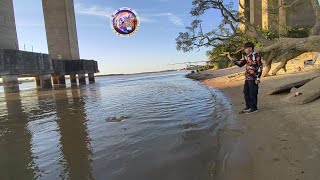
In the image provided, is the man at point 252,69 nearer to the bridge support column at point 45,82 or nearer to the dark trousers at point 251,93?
the dark trousers at point 251,93

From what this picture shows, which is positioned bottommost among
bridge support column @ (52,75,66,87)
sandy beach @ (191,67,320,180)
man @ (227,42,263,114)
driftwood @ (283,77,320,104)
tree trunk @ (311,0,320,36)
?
bridge support column @ (52,75,66,87)

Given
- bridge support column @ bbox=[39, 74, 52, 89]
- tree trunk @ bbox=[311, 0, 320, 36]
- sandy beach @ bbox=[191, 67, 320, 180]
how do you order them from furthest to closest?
bridge support column @ bbox=[39, 74, 52, 89] → tree trunk @ bbox=[311, 0, 320, 36] → sandy beach @ bbox=[191, 67, 320, 180]

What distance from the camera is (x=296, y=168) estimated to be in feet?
13.1

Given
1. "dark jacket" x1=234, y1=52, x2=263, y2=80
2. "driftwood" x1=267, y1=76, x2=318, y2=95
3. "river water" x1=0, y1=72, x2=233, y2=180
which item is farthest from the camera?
"driftwood" x1=267, y1=76, x2=318, y2=95

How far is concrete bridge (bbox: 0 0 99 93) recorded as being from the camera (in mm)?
31078

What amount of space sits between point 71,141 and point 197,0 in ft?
43.0

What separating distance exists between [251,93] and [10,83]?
30186mm

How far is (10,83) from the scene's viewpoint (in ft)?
107

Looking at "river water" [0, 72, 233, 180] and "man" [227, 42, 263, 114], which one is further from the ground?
"man" [227, 42, 263, 114]

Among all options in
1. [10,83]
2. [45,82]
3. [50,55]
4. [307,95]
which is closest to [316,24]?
[307,95]

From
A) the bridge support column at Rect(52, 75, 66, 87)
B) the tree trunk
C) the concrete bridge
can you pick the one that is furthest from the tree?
the bridge support column at Rect(52, 75, 66, 87)

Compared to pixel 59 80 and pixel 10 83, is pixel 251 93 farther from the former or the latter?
pixel 59 80

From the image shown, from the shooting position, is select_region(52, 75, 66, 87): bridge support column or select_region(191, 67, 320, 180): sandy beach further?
select_region(52, 75, 66, 87): bridge support column

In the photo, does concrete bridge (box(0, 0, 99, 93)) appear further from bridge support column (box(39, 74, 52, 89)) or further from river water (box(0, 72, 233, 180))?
river water (box(0, 72, 233, 180))
